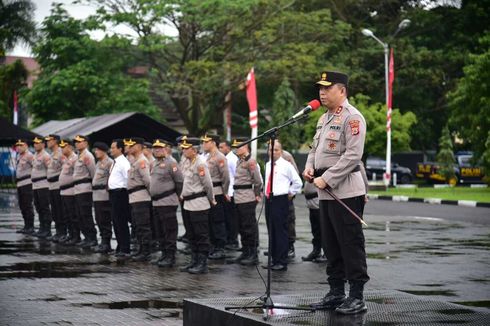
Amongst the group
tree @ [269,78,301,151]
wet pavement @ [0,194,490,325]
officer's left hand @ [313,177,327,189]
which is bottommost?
wet pavement @ [0,194,490,325]

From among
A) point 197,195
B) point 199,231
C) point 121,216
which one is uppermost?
point 197,195

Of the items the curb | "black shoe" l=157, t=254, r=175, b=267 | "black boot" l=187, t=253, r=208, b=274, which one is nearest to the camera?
"black boot" l=187, t=253, r=208, b=274

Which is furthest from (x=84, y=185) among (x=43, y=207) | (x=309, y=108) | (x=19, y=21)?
(x=19, y=21)

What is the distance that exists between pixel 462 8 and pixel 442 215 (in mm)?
33195

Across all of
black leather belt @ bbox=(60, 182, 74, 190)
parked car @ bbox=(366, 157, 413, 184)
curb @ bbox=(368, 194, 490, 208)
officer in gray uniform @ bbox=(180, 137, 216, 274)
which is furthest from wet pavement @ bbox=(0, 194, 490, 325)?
parked car @ bbox=(366, 157, 413, 184)

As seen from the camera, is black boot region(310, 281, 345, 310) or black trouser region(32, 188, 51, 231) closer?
black boot region(310, 281, 345, 310)

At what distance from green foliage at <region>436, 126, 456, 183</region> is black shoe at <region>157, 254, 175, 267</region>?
1226 inches

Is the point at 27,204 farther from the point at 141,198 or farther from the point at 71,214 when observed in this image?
the point at 141,198

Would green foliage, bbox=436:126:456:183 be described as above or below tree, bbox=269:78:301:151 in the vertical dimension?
below

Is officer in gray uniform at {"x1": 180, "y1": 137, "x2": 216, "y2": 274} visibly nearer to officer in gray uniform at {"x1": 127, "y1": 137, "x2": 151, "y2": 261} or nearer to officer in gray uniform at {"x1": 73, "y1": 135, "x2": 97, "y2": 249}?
officer in gray uniform at {"x1": 127, "y1": 137, "x2": 151, "y2": 261}

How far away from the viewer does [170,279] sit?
42.0 feet

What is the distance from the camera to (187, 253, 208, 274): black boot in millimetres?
13500

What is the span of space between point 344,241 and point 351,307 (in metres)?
0.58

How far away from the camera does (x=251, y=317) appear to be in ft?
24.8
